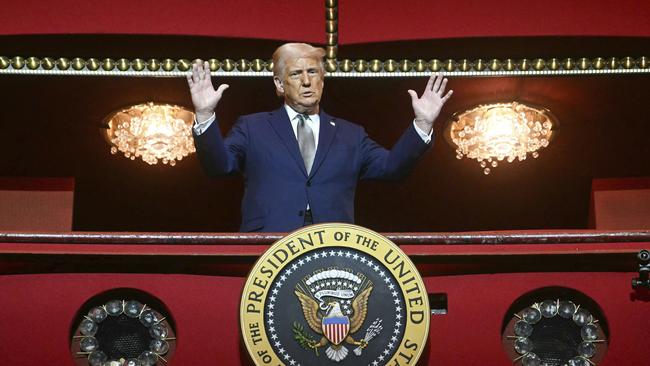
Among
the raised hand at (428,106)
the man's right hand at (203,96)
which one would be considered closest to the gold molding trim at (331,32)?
the raised hand at (428,106)

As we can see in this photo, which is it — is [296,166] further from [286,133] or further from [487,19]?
[487,19]

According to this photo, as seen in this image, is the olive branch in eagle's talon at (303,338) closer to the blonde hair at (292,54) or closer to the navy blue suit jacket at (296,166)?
the navy blue suit jacket at (296,166)

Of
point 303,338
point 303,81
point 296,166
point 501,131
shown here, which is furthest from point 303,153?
point 501,131

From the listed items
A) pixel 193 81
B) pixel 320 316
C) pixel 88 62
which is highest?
pixel 88 62

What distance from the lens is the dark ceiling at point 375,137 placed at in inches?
→ 239

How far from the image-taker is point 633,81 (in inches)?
258

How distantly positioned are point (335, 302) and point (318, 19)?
2.01 metres

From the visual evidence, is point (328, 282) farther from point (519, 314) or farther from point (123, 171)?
point (123, 171)

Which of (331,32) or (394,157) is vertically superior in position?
(331,32)

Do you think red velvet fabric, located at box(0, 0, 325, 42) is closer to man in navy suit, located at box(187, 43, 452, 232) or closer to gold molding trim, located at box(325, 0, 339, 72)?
gold molding trim, located at box(325, 0, 339, 72)

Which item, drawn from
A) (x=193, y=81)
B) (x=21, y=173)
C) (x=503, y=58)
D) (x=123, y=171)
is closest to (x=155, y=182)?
(x=123, y=171)

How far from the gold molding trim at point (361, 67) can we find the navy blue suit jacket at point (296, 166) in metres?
0.93

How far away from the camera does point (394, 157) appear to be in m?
4.98

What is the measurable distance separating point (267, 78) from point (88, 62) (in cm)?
91
